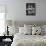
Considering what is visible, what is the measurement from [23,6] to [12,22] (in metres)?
0.80

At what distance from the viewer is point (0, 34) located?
4.64m

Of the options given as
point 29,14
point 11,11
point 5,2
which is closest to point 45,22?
point 29,14

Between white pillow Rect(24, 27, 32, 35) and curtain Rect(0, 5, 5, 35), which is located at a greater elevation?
curtain Rect(0, 5, 5, 35)

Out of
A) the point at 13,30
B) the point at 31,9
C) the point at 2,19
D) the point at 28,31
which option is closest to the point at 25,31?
the point at 28,31

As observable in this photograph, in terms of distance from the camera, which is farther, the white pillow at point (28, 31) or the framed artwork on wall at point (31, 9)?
the framed artwork on wall at point (31, 9)

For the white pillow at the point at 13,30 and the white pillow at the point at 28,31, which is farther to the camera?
the white pillow at the point at 13,30

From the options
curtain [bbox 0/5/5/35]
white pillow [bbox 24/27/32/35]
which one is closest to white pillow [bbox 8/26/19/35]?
curtain [bbox 0/5/5/35]

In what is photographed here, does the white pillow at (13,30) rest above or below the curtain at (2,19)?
below

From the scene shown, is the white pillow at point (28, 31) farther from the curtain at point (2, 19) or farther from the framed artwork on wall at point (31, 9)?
the curtain at point (2, 19)

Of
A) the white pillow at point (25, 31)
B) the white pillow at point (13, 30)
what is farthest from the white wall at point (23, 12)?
the white pillow at point (25, 31)

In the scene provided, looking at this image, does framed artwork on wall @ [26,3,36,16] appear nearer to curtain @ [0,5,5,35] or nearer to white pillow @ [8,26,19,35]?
white pillow @ [8,26,19,35]

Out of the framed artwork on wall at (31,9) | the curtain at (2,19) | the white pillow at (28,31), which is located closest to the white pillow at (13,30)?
the curtain at (2,19)

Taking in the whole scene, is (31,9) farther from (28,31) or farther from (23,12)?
(28,31)

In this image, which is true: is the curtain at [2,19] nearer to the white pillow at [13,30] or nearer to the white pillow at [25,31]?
the white pillow at [13,30]
